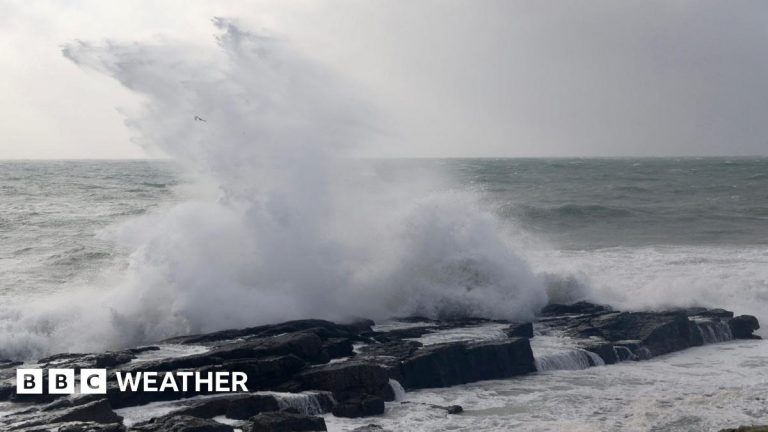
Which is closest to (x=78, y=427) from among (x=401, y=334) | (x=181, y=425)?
(x=181, y=425)

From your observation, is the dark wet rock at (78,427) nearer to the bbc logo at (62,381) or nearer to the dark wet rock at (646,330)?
the bbc logo at (62,381)

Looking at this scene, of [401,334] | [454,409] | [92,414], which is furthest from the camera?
[401,334]

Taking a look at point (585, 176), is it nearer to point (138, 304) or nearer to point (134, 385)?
point (138, 304)

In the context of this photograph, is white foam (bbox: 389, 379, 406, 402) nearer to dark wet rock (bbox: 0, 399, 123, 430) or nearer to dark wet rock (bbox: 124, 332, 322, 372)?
dark wet rock (bbox: 124, 332, 322, 372)

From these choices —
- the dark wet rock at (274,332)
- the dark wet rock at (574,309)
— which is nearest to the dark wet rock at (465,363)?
the dark wet rock at (274,332)

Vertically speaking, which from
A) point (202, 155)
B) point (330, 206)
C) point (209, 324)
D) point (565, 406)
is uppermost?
point (202, 155)

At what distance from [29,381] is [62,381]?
1.52 ft

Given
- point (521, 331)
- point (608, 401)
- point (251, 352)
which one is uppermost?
point (251, 352)

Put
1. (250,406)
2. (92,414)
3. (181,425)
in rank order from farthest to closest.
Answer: (250,406) < (92,414) < (181,425)

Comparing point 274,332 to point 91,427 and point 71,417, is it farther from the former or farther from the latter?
point 91,427

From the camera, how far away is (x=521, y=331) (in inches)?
682

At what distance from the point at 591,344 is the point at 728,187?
3965 cm

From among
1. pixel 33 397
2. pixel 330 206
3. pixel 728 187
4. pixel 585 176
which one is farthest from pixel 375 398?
pixel 585 176

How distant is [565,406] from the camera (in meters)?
13.0
